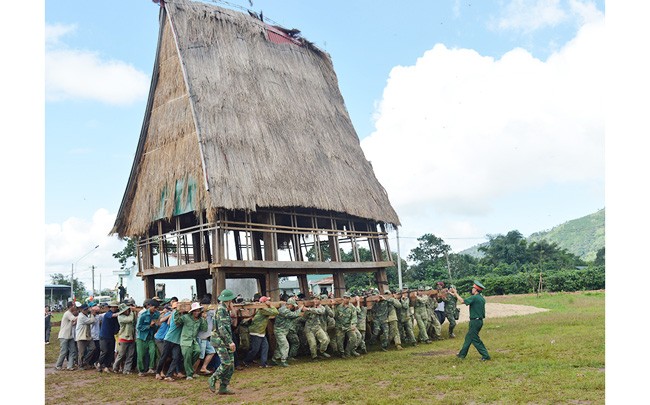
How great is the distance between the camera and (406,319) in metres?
15.5

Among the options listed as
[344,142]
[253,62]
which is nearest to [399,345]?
[344,142]

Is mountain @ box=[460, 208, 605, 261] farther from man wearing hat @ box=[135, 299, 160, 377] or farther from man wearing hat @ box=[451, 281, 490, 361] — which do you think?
man wearing hat @ box=[135, 299, 160, 377]

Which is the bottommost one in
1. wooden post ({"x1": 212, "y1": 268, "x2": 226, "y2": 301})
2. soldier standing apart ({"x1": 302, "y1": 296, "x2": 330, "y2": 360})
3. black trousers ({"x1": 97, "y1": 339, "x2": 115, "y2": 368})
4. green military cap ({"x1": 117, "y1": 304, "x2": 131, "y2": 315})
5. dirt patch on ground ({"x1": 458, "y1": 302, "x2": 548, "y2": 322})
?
dirt patch on ground ({"x1": 458, "y1": 302, "x2": 548, "y2": 322})

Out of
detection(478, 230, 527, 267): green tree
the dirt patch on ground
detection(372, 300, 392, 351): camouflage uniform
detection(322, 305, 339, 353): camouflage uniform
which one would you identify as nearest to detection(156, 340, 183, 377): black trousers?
detection(322, 305, 339, 353): camouflage uniform

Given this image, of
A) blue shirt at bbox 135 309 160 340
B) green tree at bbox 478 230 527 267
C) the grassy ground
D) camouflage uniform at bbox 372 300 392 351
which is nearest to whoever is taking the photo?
the grassy ground

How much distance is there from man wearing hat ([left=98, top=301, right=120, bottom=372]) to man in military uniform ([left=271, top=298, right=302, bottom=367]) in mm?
3850

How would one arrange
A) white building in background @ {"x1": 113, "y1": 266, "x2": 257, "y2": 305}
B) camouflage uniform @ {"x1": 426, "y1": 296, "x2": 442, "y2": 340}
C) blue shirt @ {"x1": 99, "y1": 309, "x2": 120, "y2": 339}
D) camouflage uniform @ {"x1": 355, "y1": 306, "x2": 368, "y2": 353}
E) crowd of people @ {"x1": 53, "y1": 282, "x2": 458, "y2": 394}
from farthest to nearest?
1. white building in background @ {"x1": 113, "y1": 266, "x2": 257, "y2": 305}
2. camouflage uniform @ {"x1": 426, "y1": 296, "x2": 442, "y2": 340}
3. camouflage uniform @ {"x1": 355, "y1": 306, "x2": 368, "y2": 353}
4. blue shirt @ {"x1": 99, "y1": 309, "x2": 120, "y2": 339}
5. crowd of people @ {"x1": 53, "y1": 282, "x2": 458, "y2": 394}

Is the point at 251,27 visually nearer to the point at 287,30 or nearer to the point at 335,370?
the point at 287,30

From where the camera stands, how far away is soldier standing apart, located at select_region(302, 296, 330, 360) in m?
13.3

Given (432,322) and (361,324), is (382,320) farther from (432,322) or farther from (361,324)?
(432,322)

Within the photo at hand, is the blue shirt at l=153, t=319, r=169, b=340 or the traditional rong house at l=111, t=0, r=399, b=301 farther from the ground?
the traditional rong house at l=111, t=0, r=399, b=301

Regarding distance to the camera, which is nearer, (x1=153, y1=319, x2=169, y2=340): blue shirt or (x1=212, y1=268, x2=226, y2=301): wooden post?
(x1=153, y1=319, x2=169, y2=340): blue shirt

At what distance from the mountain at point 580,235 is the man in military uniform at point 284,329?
94.8 metres

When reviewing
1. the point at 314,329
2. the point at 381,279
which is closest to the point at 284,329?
the point at 314,329
